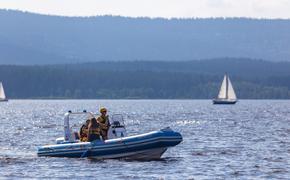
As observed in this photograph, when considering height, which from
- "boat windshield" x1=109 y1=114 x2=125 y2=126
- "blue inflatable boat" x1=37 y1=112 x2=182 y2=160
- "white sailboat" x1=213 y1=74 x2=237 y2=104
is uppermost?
"white sailboat" x1=213 y1=74 x2=237 y2=104

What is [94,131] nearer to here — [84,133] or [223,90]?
[84,133]

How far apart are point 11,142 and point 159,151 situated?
1638cm

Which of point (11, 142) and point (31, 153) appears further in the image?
point (11, 142)

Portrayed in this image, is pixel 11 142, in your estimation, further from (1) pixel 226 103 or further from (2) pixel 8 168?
(1) pixel 226 103

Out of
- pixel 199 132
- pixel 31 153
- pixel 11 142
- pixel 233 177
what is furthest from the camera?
pixel 199 132

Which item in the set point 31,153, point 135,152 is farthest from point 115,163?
point 31,153

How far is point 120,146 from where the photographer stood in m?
43.0

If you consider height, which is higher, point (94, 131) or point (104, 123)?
point (104, 123)

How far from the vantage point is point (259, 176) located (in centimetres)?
3816

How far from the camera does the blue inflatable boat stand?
4247 centimetres

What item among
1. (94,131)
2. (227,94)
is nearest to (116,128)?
(94,131)

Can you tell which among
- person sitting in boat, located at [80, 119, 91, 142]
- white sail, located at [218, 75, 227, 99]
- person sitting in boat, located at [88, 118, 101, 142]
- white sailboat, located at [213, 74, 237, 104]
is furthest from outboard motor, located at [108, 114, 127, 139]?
white sailboat, located at [213, 74, 237, 104]

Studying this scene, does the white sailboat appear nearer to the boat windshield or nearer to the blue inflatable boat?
the boat windshield

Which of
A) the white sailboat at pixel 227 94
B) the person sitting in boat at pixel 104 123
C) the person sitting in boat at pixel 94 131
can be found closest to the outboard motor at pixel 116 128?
the person sitting in boat at pixel 104 123
